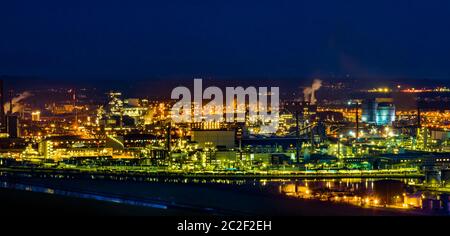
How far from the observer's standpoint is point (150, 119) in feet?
78.7

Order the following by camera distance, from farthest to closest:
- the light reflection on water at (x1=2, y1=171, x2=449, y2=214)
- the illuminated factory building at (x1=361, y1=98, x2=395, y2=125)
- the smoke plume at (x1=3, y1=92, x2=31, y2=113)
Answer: the smoke plume at (x1=3, y1=92, x2=31, y2=113) < the illuminated factory building at (x1=361, y1=98, x2=395, y2=125) < the light reflection on water at (x1=2, y1=171, x2=449, y2=214)

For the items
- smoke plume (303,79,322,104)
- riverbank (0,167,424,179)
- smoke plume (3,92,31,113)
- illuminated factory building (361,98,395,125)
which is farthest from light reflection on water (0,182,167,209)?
smoke plume (303,79,322,104)

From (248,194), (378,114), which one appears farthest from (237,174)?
(378,114)

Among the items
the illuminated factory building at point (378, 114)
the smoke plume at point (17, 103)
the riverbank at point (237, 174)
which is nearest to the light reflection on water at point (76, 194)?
the riverbank at point (237, 174)

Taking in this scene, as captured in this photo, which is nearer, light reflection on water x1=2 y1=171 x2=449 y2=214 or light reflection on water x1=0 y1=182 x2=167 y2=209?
light reflection on water x1=2 y1=171 x2=449 y2=214

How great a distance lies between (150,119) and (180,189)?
1027 cm

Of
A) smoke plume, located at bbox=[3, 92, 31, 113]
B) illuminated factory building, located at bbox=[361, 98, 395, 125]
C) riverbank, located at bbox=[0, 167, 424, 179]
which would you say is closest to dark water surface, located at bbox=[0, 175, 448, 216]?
riverbank, located at bbox=[0, 167, 424, 179]

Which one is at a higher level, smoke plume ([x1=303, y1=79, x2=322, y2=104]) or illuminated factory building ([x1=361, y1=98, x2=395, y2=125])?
smoke plume ([x1=303, y1=79, x2=322, y2=104])

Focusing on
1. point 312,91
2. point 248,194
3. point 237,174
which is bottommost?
point 248,194

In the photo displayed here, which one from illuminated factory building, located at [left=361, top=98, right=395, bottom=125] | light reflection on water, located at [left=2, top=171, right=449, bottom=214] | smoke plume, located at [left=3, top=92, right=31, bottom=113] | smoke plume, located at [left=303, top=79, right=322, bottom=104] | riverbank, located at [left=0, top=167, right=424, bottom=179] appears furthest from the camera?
smoke plume, located at [left=303, top=79, right=322, bottom=104]

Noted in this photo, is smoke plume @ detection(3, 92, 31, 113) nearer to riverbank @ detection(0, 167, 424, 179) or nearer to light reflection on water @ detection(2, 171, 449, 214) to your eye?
riverbank @ detection(0, 167, 424, 179)

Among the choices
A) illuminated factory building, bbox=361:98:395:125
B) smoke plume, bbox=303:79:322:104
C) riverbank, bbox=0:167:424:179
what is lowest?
riverbank, bbox=0:167:424:179

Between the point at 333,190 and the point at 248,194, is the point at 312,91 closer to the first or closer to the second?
the point at 333,190
